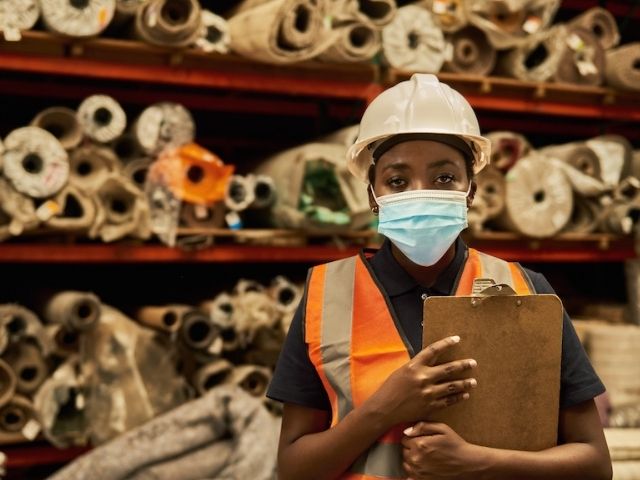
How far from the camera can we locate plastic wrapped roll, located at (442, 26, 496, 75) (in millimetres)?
4336

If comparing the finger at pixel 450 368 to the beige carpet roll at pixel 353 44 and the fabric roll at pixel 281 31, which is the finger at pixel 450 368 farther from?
the beige carpet roll at pixel 353 44

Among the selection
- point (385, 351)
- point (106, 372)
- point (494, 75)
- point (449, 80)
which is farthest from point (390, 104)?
point (494, 75)

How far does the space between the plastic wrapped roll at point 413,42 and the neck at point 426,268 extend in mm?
2503

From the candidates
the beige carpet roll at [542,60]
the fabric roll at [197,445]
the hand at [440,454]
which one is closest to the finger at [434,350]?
the hand at [440,454]

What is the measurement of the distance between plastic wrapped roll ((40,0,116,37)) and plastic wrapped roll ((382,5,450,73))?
51.6 inches

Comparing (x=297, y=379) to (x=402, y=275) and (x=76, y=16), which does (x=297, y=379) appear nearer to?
(x=402, y=275)

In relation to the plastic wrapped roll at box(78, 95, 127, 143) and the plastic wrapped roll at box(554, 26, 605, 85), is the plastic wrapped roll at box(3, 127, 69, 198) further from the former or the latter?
the plastic wrapped roll at box(554, 26, 605, 85)

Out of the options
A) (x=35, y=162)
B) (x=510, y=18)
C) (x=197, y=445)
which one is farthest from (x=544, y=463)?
(x=510, y=18)

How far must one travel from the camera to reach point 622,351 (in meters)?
4.16

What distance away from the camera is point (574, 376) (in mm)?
1542

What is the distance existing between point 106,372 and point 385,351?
7.11ft

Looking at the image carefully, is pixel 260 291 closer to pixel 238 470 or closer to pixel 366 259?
pixel 238 470

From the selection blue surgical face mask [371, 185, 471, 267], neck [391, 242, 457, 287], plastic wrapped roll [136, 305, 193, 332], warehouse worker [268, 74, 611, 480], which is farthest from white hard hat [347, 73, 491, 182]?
plastic wrapped roll [136, 305, 193, 332]

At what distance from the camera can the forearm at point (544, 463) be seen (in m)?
1.45
